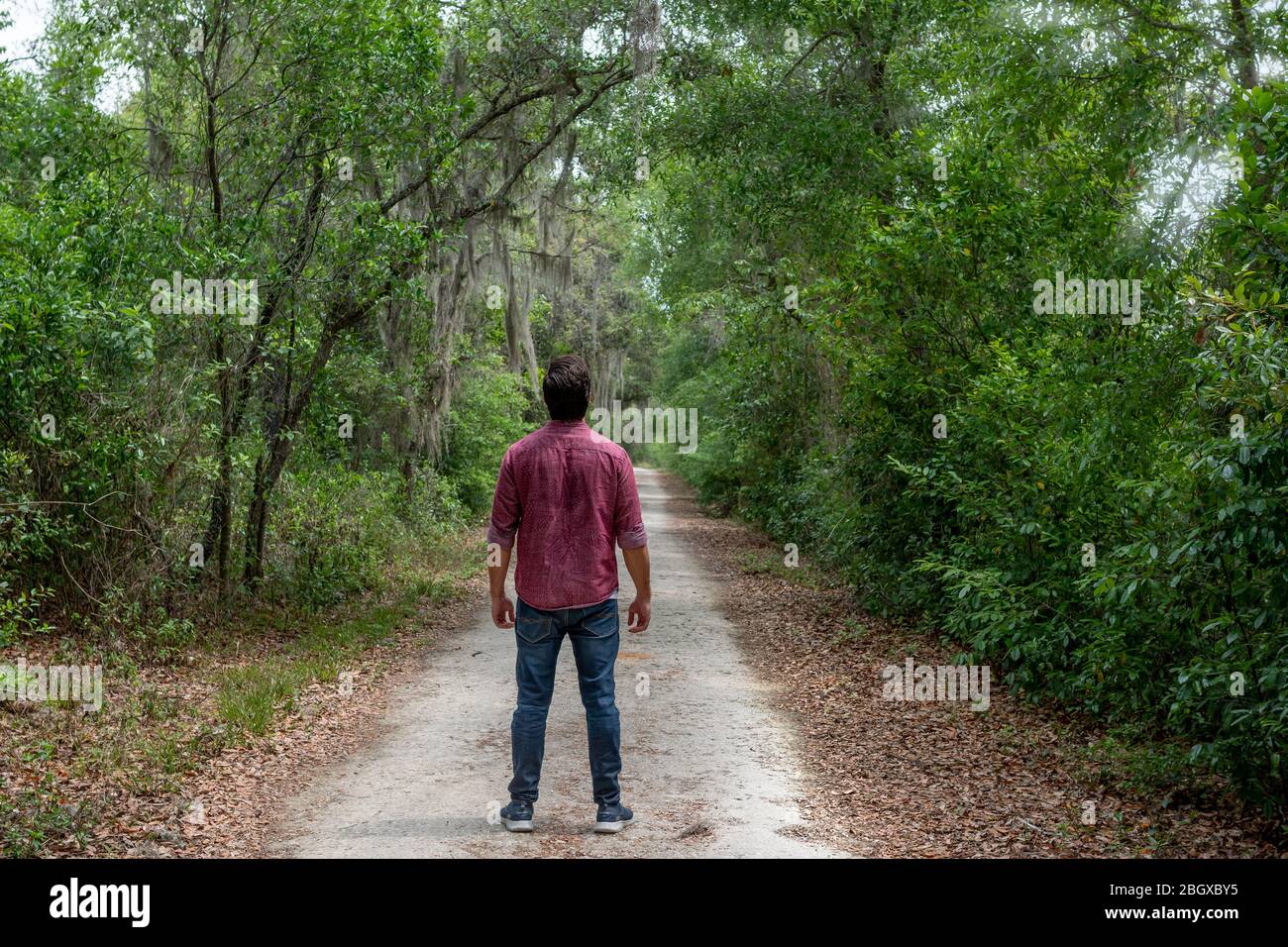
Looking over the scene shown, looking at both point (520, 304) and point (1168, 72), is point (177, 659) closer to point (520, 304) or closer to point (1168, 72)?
point (1168, 72)

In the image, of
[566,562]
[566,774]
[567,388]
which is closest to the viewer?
[566,562]

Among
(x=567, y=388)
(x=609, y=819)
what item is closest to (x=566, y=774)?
(x=609, y=819)

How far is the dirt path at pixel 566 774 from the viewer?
16.9 ft

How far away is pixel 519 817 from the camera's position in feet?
17.2

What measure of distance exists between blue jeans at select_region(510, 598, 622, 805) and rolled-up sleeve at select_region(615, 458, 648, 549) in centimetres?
29

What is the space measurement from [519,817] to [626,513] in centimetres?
147

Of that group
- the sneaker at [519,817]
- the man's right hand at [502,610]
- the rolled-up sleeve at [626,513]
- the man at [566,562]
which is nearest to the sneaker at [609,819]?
the man at [566,562]

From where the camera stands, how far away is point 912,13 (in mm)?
12656

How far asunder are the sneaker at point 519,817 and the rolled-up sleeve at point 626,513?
128 cm

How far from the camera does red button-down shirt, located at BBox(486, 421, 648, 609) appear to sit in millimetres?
5094

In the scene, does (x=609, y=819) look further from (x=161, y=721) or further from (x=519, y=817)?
(x=161, y=721)

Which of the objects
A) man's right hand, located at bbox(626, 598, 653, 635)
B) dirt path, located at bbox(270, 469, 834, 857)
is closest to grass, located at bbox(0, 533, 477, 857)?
dirt path, located at bbox(270, 469, 834, 857)

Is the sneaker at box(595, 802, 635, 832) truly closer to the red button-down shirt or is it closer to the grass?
the red button-down shirt
